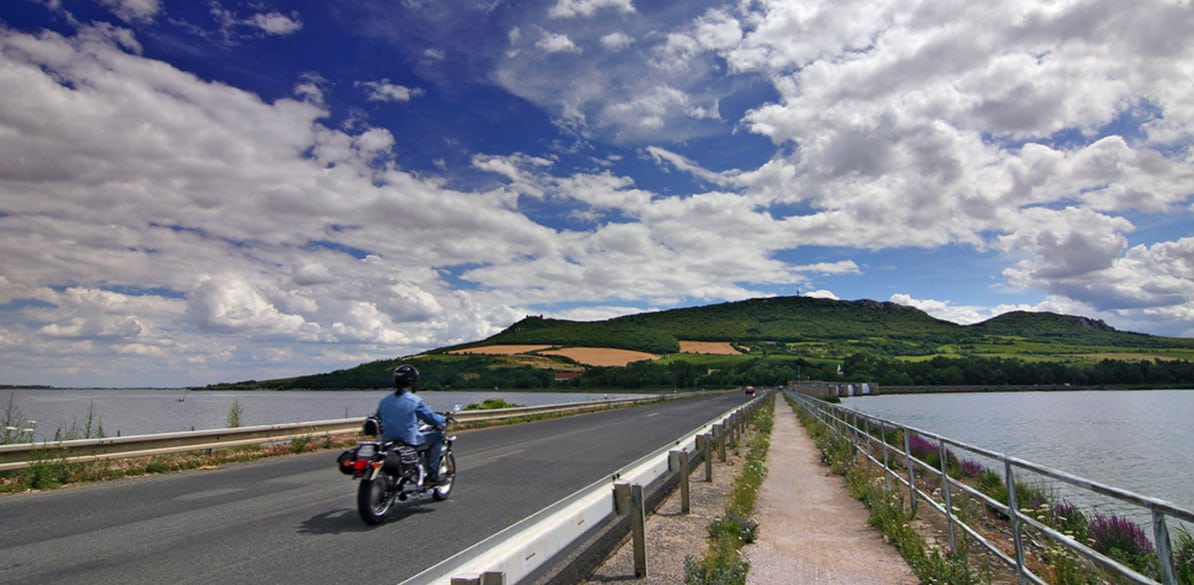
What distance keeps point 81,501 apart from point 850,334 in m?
186

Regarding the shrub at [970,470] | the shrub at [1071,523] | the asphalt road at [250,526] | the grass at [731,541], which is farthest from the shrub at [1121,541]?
the asphalt road at [250,526]

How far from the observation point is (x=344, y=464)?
7992 millimetres

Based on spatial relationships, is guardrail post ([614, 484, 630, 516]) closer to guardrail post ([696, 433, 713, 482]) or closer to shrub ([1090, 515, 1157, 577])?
shrub ([1090, 515, 1157, 577])

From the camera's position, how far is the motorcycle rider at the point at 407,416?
879cm

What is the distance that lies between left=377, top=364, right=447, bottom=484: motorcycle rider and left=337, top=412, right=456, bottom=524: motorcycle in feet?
0.29

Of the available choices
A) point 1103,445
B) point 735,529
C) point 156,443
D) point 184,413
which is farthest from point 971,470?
point 184,413

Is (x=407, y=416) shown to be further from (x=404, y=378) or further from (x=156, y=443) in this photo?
(x=156, y=443)

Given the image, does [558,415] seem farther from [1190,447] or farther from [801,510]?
[1190,447]

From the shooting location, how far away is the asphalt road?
595 cm

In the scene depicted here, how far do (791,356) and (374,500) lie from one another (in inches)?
5585

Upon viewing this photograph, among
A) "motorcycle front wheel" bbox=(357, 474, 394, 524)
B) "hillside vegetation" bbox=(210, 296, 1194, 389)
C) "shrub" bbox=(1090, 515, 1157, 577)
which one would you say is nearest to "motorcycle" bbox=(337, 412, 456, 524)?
"motorcycle front wheel" bbox=(357, 474, 394, 524)

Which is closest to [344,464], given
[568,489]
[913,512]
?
[568,489]

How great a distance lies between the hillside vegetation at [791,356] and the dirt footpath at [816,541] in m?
105

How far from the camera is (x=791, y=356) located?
14275cm
